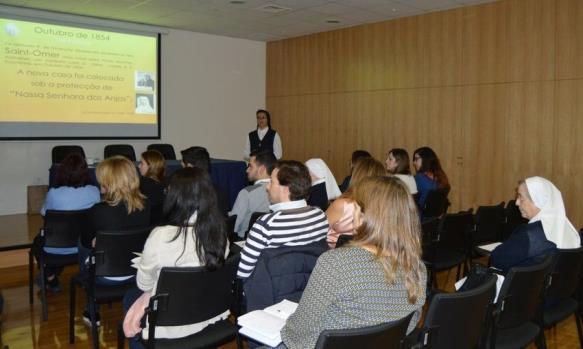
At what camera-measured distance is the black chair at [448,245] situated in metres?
4.18

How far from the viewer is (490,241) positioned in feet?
16.0

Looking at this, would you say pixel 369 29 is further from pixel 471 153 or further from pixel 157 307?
pixel 157 307

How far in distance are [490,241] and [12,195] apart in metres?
6.80

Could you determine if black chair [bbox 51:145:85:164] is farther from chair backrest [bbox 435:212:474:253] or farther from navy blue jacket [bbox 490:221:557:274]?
navy blue jacket [bbox 490:221:557:274]

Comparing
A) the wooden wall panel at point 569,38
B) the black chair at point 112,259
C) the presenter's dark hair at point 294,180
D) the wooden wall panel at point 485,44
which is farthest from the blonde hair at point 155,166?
the wooden wall panel at point 569,38

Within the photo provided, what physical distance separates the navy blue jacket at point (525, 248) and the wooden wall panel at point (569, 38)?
418cm

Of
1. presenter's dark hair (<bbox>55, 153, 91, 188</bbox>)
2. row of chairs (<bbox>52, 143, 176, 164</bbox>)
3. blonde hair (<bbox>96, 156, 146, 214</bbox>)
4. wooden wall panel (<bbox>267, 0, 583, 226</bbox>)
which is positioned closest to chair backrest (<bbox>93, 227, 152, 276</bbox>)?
blonde hair (<bbox>96, 156, 146, 214</bbox>)

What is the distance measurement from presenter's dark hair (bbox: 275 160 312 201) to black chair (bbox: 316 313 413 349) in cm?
120

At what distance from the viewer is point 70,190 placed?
4.19 meters

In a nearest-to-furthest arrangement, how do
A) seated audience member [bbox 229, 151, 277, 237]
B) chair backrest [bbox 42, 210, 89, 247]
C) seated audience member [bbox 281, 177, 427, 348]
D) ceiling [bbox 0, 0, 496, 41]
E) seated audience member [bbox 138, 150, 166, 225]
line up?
seated audience member [bbox 281, 177, 427, 348] → chair backrest [bbox 42, 210, 89, 247] → seated audience member [bbox 229, 151, 277, 237] → seated audience member [bbox 138, 150, 166, 225] → ceiling [bbox 0, 0, 496, 41]

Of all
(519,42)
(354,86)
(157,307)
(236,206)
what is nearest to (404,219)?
(157,307)

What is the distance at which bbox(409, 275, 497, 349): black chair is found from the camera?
1979 millimetres

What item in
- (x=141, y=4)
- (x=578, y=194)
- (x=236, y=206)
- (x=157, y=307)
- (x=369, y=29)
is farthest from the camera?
(x=369, y=29)

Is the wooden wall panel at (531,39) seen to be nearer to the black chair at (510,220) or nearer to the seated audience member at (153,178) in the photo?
the black chair at (510,220)
